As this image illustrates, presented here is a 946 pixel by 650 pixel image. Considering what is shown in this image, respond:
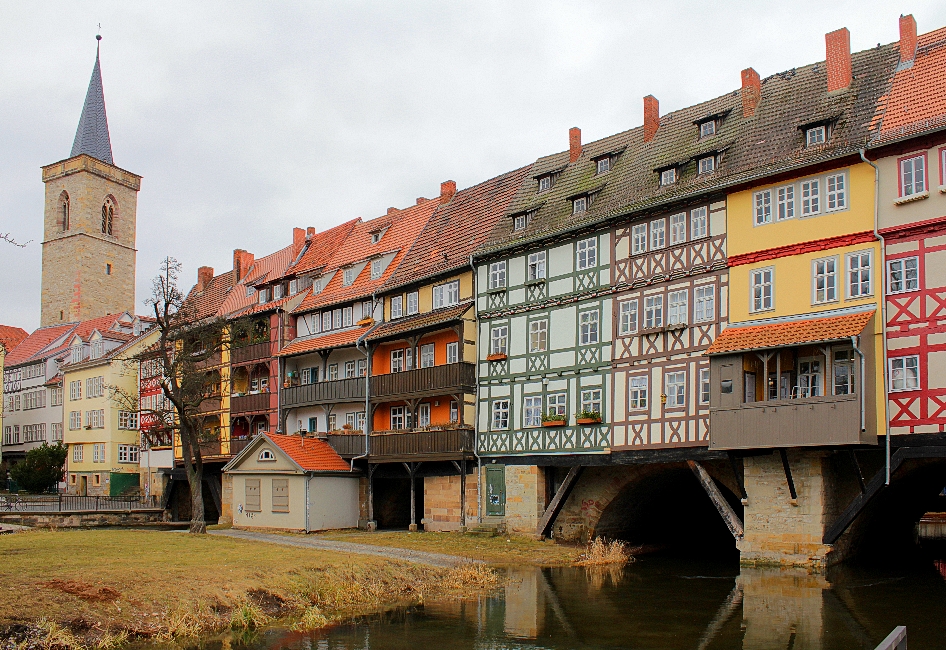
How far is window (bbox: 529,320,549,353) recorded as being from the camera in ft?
107

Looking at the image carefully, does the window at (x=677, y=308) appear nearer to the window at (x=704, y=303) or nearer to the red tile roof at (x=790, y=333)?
the window at (x=704, y=303)

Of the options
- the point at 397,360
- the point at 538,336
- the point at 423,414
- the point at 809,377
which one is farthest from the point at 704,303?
the point at 397,360

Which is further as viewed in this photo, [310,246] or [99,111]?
[99,111]

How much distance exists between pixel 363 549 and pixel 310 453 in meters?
10.8

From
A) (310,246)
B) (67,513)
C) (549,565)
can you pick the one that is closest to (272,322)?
(310,246)

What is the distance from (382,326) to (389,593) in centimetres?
1942

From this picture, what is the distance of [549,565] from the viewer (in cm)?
2781

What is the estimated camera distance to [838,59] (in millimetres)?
27844

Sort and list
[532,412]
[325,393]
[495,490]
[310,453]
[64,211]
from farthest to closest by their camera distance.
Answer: [64,211], [325,393], [310,453], [495,490], [532,412]

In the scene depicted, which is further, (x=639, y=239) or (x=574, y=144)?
(x=574, y=144)

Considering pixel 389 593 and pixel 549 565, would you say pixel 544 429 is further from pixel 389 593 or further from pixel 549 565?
pixel 389 593

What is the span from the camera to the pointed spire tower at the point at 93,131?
265 ft

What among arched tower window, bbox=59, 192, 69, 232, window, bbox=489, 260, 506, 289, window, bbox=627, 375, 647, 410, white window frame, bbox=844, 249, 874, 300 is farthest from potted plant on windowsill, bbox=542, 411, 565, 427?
arched tower window, bbox=59, 192, 69, 232

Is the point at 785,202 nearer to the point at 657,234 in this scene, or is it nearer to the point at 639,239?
the point at 657,234
